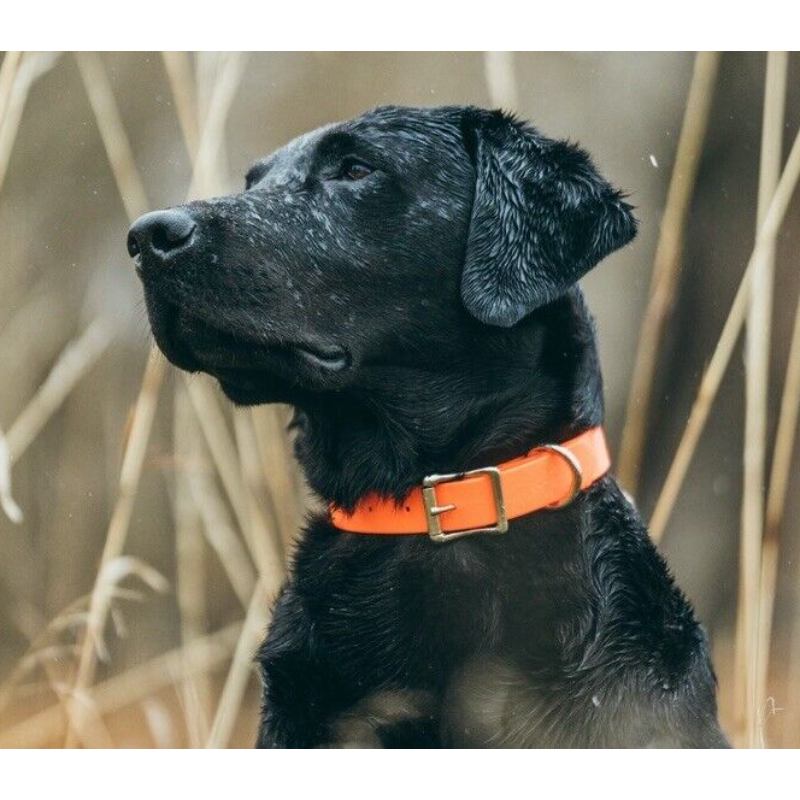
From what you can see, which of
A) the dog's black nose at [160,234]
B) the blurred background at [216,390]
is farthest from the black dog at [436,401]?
the blurred background at [216,390]

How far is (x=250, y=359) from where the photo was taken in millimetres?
2191

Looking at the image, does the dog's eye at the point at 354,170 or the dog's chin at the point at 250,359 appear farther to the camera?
the dog's eye at the point at 354,170

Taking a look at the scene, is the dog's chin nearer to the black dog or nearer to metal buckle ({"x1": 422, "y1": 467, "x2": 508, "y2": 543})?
the black dog

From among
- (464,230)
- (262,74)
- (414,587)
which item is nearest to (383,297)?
(464,230)

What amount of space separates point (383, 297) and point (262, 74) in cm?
84

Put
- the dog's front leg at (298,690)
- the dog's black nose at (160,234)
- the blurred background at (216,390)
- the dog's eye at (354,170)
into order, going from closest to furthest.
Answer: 1. the dog's black nose at (160,234)
2. the dog's front leg at (298,690)
3. the dog's eye at (354,170)
4. the blurred background at (216,390)

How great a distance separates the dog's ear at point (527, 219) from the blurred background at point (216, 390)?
0.38m

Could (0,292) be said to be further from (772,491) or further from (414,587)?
(772,491)

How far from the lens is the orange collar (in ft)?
7.09

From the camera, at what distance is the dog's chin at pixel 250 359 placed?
2.16m

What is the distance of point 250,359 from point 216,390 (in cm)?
75

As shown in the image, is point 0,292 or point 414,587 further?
point 0,292

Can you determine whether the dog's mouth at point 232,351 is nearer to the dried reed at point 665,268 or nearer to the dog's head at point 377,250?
the dog's head at point 377,250

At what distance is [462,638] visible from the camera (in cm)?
221
